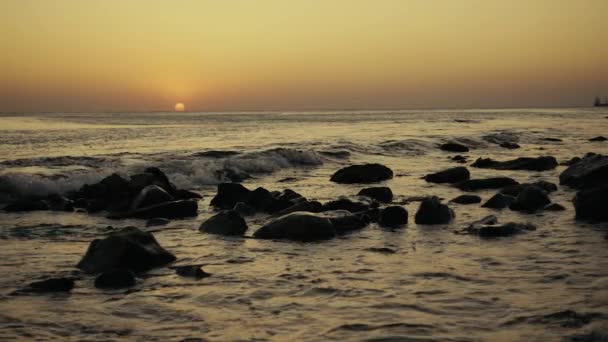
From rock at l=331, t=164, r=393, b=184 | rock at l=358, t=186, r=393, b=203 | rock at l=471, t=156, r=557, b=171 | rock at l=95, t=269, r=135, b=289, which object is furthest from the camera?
rock at l=471, t=156, r=557, b=171

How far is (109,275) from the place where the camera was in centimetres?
550

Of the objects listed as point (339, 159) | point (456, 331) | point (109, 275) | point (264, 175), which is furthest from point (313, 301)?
point (339, 159)

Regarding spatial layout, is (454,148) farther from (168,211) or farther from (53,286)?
(53,286)

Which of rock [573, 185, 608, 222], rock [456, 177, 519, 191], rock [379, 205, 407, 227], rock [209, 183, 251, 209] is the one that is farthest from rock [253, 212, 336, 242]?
rock [456, 177, 519, 191]

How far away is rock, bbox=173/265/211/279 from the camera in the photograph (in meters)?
5.80

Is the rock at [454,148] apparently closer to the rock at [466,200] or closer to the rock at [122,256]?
the rock at [466,200]

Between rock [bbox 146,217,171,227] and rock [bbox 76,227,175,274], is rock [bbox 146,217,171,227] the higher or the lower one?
the lower one

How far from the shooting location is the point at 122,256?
6.12 m

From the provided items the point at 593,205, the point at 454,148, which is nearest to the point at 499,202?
the point at 593,205

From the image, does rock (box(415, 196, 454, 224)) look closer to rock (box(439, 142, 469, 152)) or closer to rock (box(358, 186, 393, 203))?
rock (box(358, 186, 393, 203))

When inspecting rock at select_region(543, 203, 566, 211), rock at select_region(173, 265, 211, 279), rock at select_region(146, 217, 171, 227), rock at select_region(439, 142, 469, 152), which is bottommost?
rock at select_region(146, 217, 171, 227)

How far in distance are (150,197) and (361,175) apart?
585 centimetres

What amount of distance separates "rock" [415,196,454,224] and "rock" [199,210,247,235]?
103 inches

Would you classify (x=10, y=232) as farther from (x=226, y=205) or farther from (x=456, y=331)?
(x=456, y=331)
